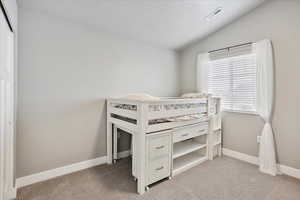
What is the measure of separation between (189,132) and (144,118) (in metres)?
0.92

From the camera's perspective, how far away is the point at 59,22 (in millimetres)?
1975

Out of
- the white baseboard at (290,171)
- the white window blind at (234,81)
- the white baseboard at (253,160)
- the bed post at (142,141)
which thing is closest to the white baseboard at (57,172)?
the bed post at (142,141)

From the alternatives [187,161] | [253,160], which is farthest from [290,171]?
[187,161]

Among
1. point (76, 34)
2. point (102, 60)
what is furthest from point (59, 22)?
point (102, 60)

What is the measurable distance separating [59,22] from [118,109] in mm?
1429

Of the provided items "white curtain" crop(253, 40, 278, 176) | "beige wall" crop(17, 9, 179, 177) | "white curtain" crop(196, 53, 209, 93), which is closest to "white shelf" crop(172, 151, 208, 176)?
"white curtain" crop(253, 40, 278, 176)

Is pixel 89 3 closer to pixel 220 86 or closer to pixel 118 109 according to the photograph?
pixel 118 109

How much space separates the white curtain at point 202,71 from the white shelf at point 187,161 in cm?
128

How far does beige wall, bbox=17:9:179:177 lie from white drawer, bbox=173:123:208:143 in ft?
3.48

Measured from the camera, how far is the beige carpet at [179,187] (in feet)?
5.25

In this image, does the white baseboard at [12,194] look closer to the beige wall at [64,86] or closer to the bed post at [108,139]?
the beige wall at [64,86]

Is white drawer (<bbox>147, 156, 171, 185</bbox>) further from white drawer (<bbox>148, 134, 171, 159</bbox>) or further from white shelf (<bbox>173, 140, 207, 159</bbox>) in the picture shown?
white shelf (<bbox>173, 140, 207, 159</bbox>)

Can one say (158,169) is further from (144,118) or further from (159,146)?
(144,118)

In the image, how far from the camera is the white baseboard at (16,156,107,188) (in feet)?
5.81
